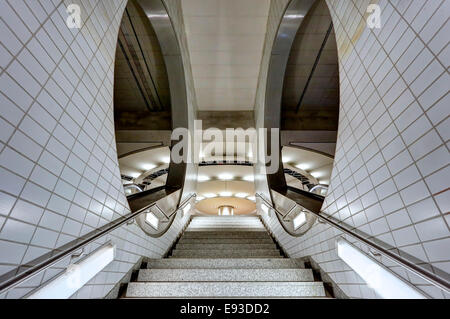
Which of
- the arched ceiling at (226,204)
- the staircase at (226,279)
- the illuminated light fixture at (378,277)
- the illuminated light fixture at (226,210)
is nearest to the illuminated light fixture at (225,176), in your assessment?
the arched ceiling at (226,204)

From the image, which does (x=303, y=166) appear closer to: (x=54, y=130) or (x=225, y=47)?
(x=225, y=47)

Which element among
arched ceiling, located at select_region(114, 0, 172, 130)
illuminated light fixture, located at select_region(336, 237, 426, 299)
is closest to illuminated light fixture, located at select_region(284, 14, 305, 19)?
arched ceiling, located at select_region(114, 0, 172, 130)

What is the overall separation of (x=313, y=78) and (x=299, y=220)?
3364 millimetres

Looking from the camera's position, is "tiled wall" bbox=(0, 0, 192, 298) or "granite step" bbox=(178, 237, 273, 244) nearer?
"tiled wall" bbox=(0, 0, 192, 298)

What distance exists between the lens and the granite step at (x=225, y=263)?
8.81 ft

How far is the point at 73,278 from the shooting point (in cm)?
134

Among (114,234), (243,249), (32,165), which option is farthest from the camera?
(243,249)

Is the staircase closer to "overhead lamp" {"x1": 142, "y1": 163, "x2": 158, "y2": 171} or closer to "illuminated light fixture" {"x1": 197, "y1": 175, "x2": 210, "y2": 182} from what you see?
"illuminated light fixture" {"x1": 197, "y1": 175, "x2": 210, "y2": 182}

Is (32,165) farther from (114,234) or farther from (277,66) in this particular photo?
(277,66)

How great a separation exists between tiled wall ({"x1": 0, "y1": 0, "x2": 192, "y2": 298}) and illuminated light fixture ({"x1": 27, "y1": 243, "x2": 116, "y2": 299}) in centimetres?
6

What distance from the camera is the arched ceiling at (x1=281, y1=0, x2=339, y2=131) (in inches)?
154
